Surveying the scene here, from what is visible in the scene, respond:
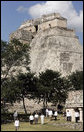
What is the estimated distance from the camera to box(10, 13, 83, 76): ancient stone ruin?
73812 millimetres

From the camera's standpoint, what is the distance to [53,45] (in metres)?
77.4

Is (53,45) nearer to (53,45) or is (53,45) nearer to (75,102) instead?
(53,45)

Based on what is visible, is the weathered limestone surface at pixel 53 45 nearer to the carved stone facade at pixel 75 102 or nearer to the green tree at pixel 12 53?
the green tree at pixel 12 53

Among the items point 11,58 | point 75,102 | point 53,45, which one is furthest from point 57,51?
point 75,102

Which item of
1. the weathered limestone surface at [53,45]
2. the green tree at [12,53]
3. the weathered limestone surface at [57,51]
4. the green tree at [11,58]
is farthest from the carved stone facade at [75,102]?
the weathered limestone surface at [57,51]

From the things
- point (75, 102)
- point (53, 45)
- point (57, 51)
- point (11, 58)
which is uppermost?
point (53, 45)

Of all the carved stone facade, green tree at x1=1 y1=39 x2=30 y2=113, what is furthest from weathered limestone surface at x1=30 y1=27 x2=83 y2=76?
the carved stone facade

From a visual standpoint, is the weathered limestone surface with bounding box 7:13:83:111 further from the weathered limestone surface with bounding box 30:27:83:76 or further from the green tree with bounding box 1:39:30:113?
the green tree with bounding box 1:39:30:113

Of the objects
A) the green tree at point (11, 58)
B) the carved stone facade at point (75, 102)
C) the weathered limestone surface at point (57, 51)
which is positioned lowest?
the carved stone facade at point (75, 102)

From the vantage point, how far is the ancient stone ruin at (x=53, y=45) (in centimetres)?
7381

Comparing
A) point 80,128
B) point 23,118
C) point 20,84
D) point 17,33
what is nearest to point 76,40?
point 17,33

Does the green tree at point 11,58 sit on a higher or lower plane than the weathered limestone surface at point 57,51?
lower

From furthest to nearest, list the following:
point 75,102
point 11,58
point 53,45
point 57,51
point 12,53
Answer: point 53,45, point 57,51, point 11,58, point 12,53, point 75,102

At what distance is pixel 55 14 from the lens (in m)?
81.8
